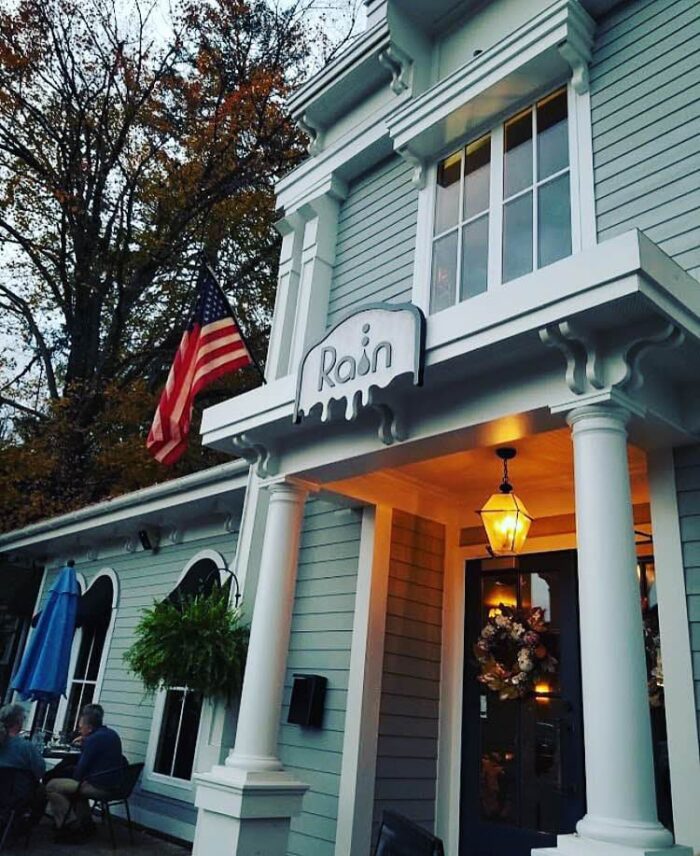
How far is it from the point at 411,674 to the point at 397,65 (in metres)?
4.85

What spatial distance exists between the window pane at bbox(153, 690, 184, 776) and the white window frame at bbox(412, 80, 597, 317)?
4.24 metres

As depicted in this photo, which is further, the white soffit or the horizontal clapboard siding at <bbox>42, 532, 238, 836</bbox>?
the horizontal clapboard siding at <bbox>42, 532, 238, 836</bbox>

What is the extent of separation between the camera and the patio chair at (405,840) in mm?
2418

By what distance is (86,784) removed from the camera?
5.43m

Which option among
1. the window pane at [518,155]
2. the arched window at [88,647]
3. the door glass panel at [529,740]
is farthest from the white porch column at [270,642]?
the arched window at [88,647]

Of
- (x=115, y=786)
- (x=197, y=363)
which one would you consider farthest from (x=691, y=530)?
(x=115, y=786)

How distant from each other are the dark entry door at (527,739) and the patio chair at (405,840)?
166cm

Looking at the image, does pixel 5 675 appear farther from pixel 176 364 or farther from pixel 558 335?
pixel 558 335

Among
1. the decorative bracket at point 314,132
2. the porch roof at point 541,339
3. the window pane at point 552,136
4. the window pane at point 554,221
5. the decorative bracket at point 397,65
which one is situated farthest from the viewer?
the decorative bracket at point 314,132

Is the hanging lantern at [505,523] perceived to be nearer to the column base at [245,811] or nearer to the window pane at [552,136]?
the column base at [245,811]

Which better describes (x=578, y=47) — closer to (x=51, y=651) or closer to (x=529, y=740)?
(x=529, y=740)

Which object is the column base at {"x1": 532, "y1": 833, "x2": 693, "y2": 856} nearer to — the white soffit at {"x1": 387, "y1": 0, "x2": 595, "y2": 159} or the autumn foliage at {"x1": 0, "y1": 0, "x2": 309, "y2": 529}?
the white soffit at {"x1": 387, "y1": 0, "x2": 595, "y2": 159}

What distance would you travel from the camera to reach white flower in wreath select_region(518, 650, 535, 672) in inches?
167

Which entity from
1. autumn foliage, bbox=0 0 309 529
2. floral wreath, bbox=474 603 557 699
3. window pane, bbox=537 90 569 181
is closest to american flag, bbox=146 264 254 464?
window pane, bbox=537 90 569 181
